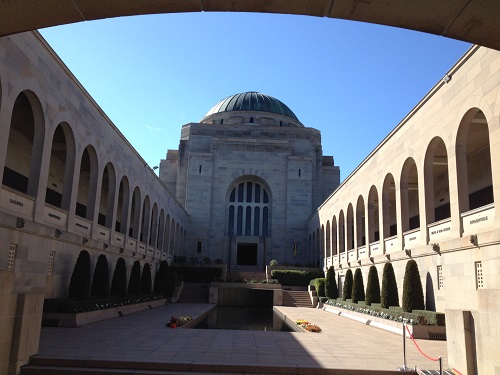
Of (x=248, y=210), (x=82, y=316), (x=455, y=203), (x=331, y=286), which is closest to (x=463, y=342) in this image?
(x=455, y=203)

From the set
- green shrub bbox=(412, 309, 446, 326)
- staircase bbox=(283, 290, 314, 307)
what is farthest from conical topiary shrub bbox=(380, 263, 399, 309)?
staircase bbox=(283, 290, 314, 307)

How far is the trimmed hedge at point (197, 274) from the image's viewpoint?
3862 cm

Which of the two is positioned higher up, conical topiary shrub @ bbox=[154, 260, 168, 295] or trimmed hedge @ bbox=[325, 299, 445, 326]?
conical topiary shrub @ bbox=[154, 260, 168, 295]

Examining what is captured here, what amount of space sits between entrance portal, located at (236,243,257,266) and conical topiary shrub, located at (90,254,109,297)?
97.9 feet

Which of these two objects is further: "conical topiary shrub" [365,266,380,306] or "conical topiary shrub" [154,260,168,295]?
"conical topiary shrub" [154,260,168,295]

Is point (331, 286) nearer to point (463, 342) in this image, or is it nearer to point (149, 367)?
point (149, 367)

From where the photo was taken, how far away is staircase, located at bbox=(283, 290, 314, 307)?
3316cm

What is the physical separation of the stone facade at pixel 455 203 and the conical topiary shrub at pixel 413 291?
424mm

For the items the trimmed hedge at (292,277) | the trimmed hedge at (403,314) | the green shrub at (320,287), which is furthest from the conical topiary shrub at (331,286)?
the trimmed hedge at (403,314)

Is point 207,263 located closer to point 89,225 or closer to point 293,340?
point 89,225

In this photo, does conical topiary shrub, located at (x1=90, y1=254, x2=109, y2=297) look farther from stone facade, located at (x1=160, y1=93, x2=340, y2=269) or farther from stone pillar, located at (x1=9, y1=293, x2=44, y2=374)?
stone facade, located at (x1=160, y1=93, x2=340, y2=269)

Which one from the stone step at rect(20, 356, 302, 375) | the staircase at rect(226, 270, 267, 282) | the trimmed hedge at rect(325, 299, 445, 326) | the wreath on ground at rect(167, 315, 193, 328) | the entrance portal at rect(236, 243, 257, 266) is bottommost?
the stone step at rect(20, 356, 302, 375)

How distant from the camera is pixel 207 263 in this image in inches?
1644

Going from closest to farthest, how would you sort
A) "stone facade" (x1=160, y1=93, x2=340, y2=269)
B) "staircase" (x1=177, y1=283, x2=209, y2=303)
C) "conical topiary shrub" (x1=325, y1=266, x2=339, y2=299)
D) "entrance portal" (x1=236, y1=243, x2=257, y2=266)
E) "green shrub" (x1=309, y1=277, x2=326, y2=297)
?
"conical topiary shrub" (x1=325, y1=266, x2=339, y2=299) < "green shrub" (x1=309, y1=277, x2=326, y2=297) < "staircase" (x1=177, y1=283, x2=209, y2=303) < "stone facade" (x1=160, y1=93, x2=340, y2=269) < "entrance portal" (x1=236, y1=243, x2=257, y2=266)
